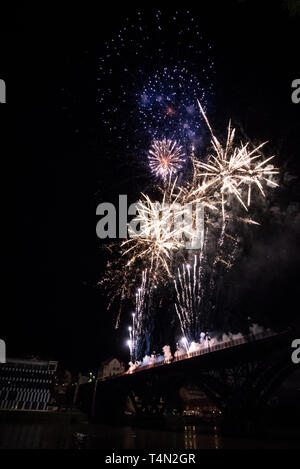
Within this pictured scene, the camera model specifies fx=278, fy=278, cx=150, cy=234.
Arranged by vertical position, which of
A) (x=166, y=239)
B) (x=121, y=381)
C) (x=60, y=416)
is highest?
(x=166, y=239)

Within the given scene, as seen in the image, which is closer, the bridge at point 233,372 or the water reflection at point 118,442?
the water reflection at point 118,442

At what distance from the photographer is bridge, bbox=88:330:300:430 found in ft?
67.2

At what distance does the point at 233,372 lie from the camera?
24859mm

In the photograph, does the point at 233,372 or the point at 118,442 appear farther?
the point at 233,372

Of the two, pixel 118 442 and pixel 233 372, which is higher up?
pixel 233 372

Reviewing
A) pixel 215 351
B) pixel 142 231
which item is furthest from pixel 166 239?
pixel 215 351

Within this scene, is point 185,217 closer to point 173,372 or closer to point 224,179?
point 224,179

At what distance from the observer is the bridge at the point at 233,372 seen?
20469 mm

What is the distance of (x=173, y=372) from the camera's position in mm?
31344

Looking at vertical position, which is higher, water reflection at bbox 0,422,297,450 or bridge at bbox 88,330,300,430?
bridge at bbox 88,330,300,430

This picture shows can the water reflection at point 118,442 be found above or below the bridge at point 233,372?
below

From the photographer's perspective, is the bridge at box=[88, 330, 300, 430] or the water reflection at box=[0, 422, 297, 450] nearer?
the water reflection at box=[0, 422, 297, 450]
